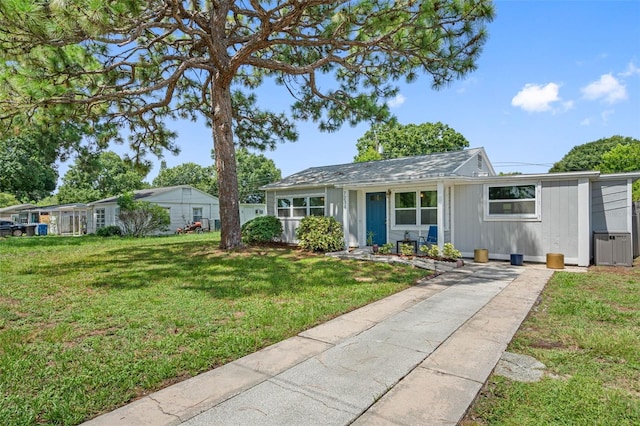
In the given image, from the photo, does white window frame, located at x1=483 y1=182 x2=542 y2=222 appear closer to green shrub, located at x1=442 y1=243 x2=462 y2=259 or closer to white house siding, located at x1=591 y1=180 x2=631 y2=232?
white house siding, located at x1=591 y1=180 x2=631 y2=232

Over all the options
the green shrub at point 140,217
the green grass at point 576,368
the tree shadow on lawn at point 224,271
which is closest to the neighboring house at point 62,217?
the green shrub at point 140,217

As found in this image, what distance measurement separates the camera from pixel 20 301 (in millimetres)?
5434

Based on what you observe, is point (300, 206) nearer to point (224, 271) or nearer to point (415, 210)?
point (415, 210)

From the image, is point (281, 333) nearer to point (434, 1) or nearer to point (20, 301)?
point (20, 301)

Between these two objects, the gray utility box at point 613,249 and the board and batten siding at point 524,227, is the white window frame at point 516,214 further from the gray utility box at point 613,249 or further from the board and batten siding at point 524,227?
the gray utility box at point 613,249

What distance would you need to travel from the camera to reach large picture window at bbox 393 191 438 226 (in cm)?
1052

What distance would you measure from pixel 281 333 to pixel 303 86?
10019mm

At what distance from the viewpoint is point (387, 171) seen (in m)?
12.0

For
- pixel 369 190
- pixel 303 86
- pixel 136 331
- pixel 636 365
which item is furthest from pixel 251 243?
pixel 636 365

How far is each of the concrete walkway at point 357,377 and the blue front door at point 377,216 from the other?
645cm

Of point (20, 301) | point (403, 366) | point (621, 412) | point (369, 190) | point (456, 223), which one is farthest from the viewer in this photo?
point (369, 190)

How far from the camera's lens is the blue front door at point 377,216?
11.5m

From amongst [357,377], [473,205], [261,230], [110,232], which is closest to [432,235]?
[473,205]

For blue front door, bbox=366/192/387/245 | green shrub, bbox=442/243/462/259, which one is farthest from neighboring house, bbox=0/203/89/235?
green shrub, bbox=442/243/462/259
